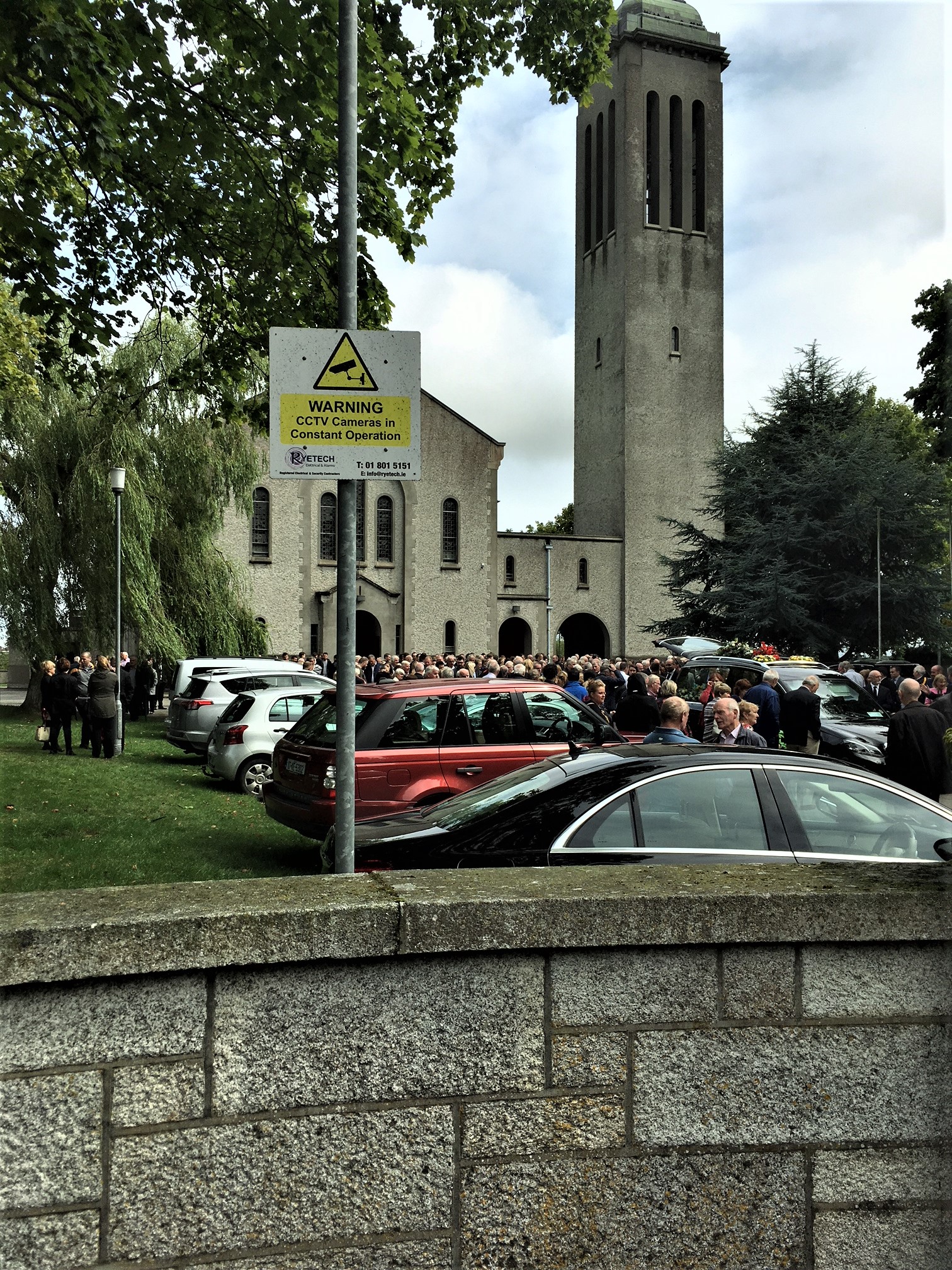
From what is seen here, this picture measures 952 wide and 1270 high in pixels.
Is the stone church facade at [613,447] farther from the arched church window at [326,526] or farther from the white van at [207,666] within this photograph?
the white van at [207,666]

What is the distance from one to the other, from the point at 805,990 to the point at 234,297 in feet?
33.1

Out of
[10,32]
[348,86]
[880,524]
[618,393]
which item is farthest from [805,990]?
[618,393]

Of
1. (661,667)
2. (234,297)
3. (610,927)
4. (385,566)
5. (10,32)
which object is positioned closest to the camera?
(610,927)

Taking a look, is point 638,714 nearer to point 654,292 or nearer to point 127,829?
point 127,829

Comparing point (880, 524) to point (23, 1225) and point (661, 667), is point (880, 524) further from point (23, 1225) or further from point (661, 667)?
point (23, 1225)

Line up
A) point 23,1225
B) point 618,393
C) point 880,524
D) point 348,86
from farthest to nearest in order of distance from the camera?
point 618,393, point 880,524, point 348,86, point 23,1225

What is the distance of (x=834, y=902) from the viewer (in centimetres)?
251

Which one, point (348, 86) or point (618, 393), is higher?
point (618, 393)

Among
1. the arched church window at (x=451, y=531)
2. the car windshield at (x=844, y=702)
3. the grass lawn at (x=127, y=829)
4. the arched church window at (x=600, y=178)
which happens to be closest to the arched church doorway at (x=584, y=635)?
the arched church window at (x=451, y=531)

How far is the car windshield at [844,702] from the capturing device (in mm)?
15961

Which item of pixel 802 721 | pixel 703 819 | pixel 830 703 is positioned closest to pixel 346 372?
pixel 703 819

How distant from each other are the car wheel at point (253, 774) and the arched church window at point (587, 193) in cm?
4860

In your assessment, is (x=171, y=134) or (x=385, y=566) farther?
(x=385, y=566)

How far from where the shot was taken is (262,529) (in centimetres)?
4838
